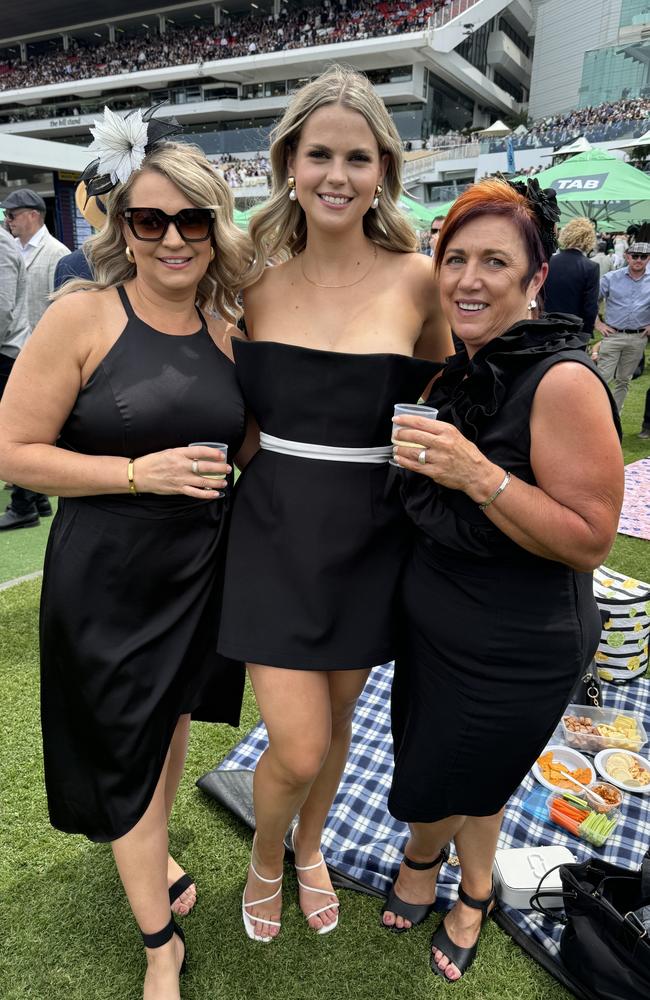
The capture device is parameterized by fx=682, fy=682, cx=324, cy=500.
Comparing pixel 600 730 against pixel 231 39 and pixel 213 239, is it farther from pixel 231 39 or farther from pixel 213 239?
pixel 231 39

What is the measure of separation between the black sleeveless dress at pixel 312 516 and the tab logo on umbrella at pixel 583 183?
40.8ft

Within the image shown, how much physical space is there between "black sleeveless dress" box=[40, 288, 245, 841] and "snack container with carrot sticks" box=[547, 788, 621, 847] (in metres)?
1.70

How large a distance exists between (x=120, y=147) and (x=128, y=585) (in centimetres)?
119

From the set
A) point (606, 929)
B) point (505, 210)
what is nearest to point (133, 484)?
point (505, 210)

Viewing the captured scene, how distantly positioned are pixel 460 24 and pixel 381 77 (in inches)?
214

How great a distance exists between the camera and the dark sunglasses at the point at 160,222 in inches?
71.7

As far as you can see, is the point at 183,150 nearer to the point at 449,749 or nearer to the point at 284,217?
the point at 284,217

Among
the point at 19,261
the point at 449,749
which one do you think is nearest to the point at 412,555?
the point at 449,749

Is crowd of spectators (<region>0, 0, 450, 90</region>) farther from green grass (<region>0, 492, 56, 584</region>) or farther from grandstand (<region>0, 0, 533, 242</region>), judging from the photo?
green grass (<region>0, 492, 56, 584</region>)

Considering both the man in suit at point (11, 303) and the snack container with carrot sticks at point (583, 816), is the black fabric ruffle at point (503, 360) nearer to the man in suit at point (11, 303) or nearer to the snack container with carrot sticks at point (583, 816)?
the snack container with carrot sticks at point (583, 816)

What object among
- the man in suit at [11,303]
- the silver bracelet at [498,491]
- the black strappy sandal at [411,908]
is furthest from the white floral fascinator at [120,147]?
the man in suit at [11,303]

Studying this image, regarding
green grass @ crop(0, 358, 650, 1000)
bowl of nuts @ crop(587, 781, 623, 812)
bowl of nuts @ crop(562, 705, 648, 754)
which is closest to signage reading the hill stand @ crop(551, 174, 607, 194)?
bowl of nuts @ crop(562, 705, 648, 754)

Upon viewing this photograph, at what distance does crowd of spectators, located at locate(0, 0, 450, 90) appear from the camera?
40.5m

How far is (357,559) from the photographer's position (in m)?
1.98
